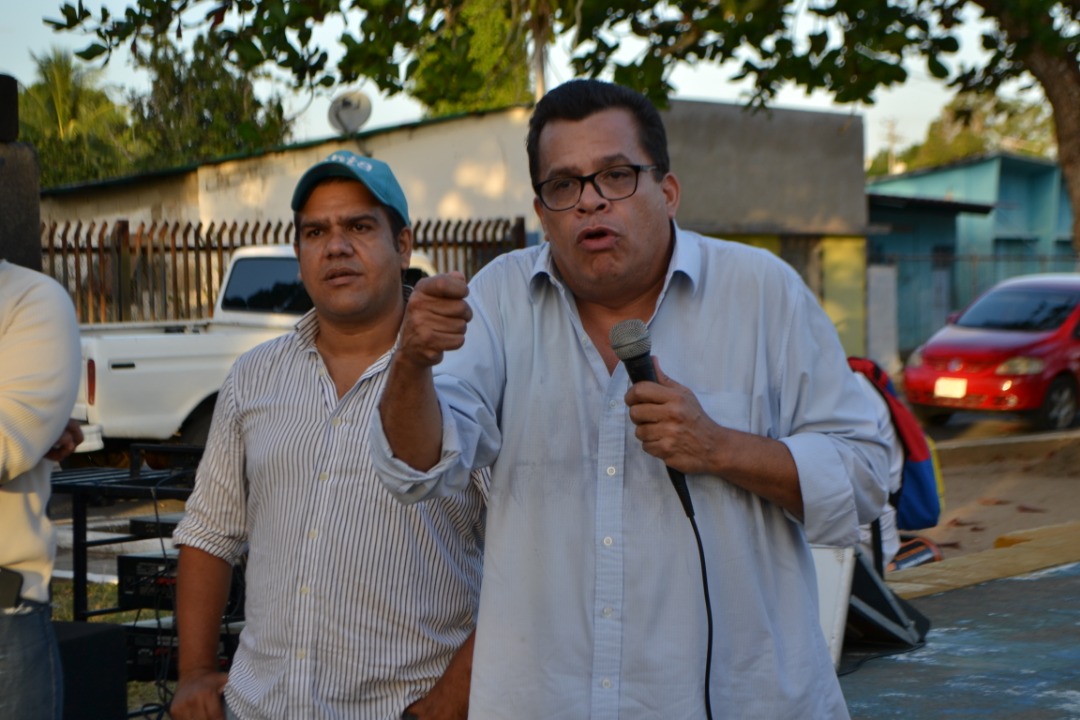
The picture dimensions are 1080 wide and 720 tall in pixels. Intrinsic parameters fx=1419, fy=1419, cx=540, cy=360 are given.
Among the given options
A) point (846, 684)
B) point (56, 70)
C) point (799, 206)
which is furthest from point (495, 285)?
point (56, 70)

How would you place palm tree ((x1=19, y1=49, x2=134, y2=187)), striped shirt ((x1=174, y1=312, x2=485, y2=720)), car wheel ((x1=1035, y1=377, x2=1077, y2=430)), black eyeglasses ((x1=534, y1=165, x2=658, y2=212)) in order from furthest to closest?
palm tree ((x1=19, y1=49, x2=134, y2=187)), car wheel ((x1=1035, y1=377, x2=1077, y2=430)), striped shirt ((x1=174, y1=312, x2=485, y2=720)), black eyeglasses ((x1=534, y1=165, x2=658, y2=212))

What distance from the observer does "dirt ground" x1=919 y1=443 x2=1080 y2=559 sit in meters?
11.1

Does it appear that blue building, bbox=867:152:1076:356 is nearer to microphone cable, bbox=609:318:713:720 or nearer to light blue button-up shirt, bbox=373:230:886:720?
light blue button-up shirt, bbox=373:230:886:720

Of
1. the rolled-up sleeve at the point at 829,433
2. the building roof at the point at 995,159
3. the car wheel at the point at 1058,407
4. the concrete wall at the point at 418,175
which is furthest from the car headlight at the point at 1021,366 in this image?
the building roof at the point at 995,159

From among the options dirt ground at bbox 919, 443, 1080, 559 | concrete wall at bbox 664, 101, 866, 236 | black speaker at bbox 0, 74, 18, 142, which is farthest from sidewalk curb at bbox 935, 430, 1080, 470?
black speaker at bbox 0, 74, 18, 142

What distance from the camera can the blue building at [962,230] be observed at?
31953 millimetres

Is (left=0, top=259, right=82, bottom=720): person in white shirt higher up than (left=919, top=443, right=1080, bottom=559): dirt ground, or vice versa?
(left=0, top=259, right=82, bottom=720): person in white shirt

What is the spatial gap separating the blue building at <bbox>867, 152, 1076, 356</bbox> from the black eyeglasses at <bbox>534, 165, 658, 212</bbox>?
900 inches

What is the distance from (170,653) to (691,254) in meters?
2.91

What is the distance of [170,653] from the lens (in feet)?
15.5

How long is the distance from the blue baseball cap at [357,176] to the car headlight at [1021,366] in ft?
49.5

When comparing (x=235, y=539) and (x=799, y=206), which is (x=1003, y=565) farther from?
(x=799, y=206)

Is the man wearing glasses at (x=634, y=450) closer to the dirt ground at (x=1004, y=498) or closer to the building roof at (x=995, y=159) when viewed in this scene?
the dirt ground at (x=1004, y=498)

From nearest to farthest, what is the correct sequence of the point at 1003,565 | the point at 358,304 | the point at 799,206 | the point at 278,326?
1. the point at 358,304
2. the point at 1003,565
3. the point at 278,326
4. the point at 799,206
